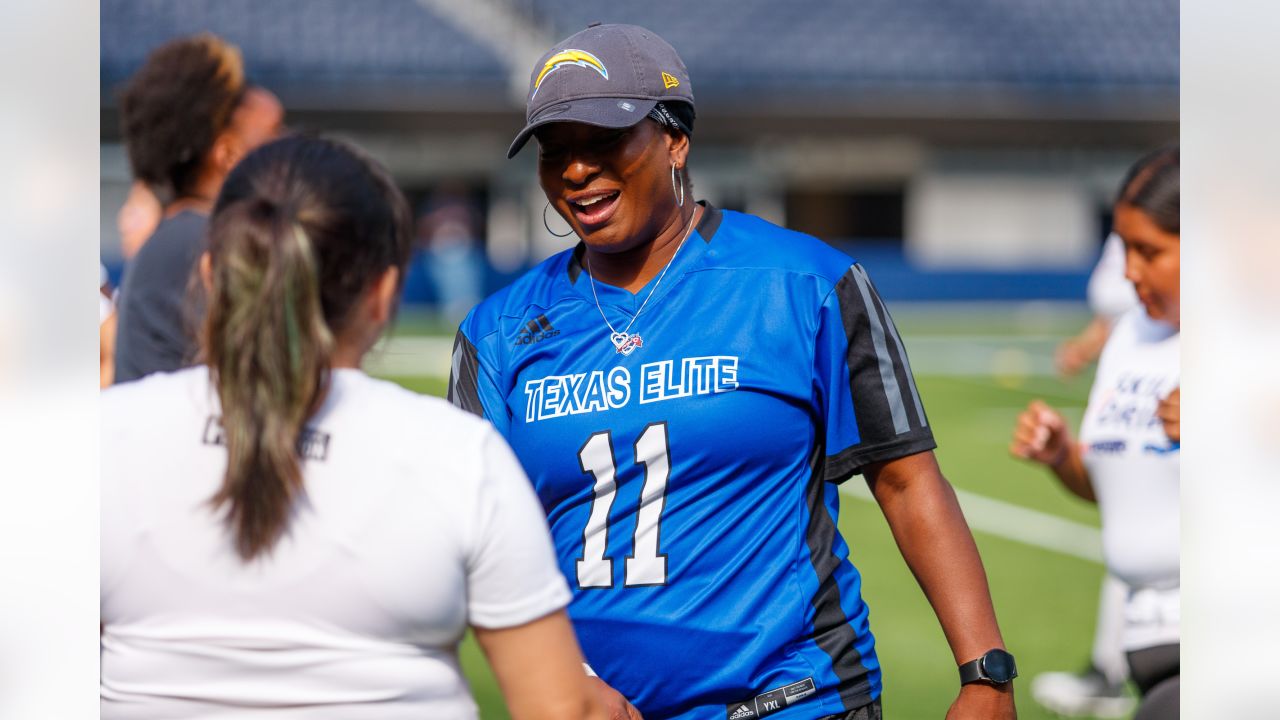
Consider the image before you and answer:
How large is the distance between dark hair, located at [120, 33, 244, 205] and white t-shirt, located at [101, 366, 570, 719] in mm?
1917

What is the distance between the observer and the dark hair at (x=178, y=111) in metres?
3.63

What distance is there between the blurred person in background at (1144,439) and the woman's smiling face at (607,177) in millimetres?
1333

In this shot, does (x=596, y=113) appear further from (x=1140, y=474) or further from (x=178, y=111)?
(x=1140, y=474)

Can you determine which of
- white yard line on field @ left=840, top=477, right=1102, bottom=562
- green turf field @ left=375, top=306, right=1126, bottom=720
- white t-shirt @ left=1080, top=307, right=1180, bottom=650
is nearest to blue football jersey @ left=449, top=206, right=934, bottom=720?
white t-shirt @ left=1080, top=307, right=1180, bottom=650

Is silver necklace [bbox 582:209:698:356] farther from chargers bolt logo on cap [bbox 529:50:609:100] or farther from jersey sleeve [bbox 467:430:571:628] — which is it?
jersey sleeve [bbox 467:430:571:628]

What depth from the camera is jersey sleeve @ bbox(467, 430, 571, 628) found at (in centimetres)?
180

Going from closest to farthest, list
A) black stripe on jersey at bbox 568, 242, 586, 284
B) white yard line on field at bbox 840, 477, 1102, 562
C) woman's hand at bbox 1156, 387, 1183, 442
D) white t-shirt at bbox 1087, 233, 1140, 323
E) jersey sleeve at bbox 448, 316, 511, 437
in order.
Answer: jersey sleeve at bbox 448, 316, 511, 437
black stripe on jersey at bbox 568, 242, 586, 284
woman's hand at bbox 1156, 387, 1183, 442
white t-shirt at bbox 1087, 233, 1140, 323
white yard line on field at bbox 840, 477, 1102, 562

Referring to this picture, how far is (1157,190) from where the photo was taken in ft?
11.2

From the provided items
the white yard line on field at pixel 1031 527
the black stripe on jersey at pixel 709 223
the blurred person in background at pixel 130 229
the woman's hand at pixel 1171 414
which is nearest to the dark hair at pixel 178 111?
the blurred person in background at pixel 130 229

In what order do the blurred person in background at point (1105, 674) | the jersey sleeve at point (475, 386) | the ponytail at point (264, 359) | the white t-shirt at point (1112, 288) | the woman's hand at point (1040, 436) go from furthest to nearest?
the white t-shirt at point (1112, 288) → the blurred person in background at point (1105, 674) → the woman's hand at point (1040, 436) → the jersey sleeve at point (475, 386) → the ponytail at point (264, 359)

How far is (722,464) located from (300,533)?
914 millimetres

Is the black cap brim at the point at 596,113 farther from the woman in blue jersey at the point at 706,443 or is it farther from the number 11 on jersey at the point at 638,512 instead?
the number 11 on jersey at the point at 638,512

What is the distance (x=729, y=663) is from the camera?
8.18 ft
